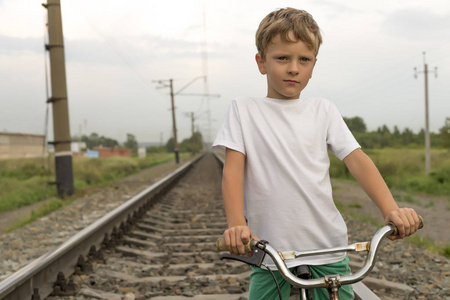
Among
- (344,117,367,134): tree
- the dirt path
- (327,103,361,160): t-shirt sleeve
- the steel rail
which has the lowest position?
the dirt path

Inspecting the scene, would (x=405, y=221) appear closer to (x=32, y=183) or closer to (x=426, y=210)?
(x=426, y=210)

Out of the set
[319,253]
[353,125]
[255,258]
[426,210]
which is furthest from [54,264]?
[426,210]

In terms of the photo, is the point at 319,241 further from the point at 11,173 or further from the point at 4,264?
the point at 11,173

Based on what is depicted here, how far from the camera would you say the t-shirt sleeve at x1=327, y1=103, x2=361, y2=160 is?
68.4 inches

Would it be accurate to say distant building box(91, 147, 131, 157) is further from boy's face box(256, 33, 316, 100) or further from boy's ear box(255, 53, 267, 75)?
boy's face box(256, 33, 316, 100)

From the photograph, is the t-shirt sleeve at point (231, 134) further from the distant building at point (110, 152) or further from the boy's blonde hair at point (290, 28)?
the distant building at point (110, 152)

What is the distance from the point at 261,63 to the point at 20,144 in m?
61.0

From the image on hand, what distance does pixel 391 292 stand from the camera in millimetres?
3635

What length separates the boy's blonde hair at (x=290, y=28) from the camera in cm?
161

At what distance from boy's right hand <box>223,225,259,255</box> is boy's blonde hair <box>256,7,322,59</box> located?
61cm

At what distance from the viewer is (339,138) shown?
5.77ft

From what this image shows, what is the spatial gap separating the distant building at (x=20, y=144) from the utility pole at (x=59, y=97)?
43.8 metres

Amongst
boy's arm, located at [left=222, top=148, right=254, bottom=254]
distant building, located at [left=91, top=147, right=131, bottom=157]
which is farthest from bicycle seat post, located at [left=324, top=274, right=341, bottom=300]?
distant building, located at [left=91, top=147, right=131, bottom=157]

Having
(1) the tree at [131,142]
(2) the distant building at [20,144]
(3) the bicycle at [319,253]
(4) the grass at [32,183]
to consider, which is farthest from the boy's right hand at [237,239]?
(1) the tree at [131,142]
